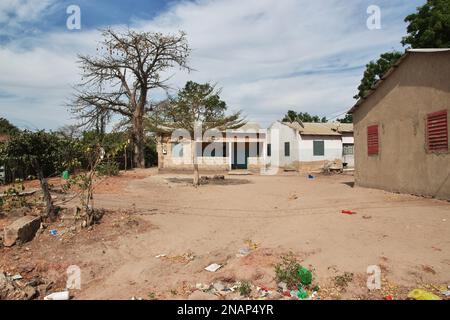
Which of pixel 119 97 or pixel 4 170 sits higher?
pixel 119 97

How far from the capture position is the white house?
25.0 metres

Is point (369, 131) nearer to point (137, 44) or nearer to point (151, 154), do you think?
point (137, 44)

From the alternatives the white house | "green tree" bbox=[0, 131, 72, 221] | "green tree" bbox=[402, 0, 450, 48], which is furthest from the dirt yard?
the white house

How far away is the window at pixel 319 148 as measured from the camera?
25.2 meters

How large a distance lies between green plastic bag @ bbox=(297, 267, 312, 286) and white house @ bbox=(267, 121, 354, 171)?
21124 millimetres

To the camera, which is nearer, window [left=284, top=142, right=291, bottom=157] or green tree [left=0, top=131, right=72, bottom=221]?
green tree [left=0, top=131, right=72, bottom=221]

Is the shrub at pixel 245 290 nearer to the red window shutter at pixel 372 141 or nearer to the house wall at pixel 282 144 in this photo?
the red window shutter at pixel 372 141

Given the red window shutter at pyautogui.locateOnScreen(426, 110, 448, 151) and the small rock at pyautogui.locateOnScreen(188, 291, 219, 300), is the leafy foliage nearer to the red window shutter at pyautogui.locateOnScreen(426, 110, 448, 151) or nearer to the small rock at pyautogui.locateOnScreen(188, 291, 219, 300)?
the small rock at pyautogui.locateOnScreen(188, 291, 219, 300)

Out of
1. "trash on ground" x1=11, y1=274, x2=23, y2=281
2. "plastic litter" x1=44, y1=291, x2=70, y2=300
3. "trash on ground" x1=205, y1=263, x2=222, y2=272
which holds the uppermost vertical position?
"trash on ground" x1=205, y1=263, x2=222, y2=272

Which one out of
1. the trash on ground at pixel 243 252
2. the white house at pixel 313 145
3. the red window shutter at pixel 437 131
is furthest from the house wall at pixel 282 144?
the trash on ground at pixel 243 252

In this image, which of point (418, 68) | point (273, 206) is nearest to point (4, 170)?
point (273, 206)

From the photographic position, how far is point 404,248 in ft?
17.1

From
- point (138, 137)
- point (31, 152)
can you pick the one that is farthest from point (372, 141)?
point (138, 137)
